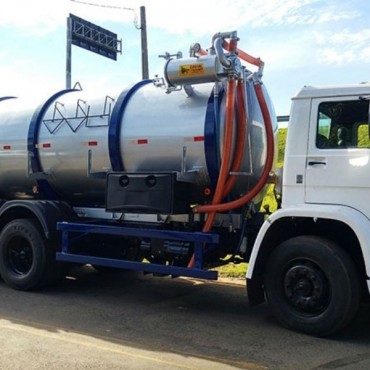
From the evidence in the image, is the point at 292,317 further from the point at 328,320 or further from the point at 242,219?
the point at 242,219

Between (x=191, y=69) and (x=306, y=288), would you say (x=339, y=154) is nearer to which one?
(x=306, y=288)

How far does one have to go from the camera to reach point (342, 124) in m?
5.98

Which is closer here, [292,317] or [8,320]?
[292,317]

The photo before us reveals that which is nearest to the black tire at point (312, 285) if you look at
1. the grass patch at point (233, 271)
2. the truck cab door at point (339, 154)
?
the truck cab door at point (339, 154)

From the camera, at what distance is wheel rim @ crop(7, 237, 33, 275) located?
838 centimetres

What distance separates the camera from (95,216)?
26.5 ft

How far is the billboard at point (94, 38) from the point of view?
2152 cm

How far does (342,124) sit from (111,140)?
3092mm

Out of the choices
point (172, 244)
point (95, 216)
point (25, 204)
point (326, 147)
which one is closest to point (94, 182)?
point (95, 216)

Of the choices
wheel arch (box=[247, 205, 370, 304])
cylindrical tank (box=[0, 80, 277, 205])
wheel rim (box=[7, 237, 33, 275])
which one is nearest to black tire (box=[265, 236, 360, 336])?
wheel arch (box=[247, 205, 370, 304])

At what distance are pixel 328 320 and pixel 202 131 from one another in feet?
8.62

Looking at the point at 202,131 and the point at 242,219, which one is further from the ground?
the point at 202,131

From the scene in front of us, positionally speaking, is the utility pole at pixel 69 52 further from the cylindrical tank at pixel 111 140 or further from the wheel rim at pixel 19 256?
the wheel rim at pixel 19 256

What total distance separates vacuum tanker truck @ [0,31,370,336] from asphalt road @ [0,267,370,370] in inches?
15.1
